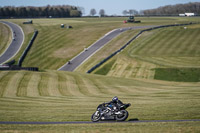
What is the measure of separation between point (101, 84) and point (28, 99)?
50.0 ft

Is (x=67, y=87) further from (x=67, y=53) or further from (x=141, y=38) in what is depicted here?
(x=141, y=38)

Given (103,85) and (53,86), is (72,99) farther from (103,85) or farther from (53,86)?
(103,85)

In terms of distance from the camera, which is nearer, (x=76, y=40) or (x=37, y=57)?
(x=37, y=57)

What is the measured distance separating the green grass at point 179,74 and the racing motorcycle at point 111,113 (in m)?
38.0

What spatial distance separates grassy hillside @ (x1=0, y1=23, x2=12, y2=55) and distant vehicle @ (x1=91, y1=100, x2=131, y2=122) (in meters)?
82.8

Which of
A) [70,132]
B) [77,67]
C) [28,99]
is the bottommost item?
[77,67]

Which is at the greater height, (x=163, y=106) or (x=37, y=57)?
(x=163, y=106)

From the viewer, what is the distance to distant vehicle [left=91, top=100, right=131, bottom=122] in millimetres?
20516

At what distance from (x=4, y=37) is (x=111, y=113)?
10203cm

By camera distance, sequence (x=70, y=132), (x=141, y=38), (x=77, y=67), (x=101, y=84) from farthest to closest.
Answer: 1. (x=141, y=38)
2. (x=77, y=67)
3. (x=101, y=84)
4. (x=70, y=132)

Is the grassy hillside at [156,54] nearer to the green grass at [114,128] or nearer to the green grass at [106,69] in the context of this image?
the green grass at [106,69]

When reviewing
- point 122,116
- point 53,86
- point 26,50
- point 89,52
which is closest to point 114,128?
point 122,116

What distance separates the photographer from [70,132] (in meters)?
18.5

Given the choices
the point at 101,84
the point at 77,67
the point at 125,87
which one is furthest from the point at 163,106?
the point at 77,67
